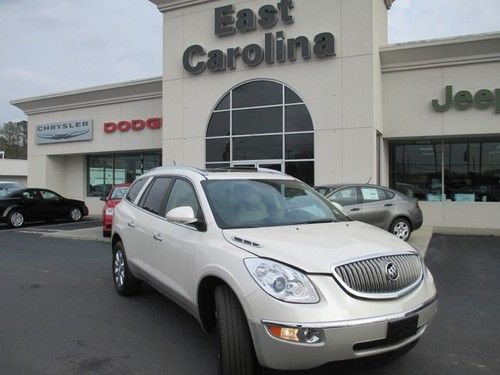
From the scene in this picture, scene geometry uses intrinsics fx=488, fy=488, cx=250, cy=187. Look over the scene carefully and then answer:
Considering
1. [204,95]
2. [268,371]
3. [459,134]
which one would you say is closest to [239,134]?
[204,95]

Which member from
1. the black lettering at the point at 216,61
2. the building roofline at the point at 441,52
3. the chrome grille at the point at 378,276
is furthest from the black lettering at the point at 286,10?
the chrome grille at the point at 378,276

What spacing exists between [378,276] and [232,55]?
14236 mm

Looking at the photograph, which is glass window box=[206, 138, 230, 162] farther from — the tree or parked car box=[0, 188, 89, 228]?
the tree

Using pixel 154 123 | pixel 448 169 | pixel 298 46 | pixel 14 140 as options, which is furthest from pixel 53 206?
pixel 14 140

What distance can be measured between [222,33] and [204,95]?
2.22 metres

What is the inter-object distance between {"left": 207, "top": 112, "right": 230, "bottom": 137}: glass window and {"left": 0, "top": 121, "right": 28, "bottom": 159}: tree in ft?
230

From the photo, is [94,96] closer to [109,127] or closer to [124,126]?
[109,127]

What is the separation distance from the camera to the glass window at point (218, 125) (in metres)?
17.2

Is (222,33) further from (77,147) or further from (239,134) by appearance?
(77,147)

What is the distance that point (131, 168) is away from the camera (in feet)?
76.0

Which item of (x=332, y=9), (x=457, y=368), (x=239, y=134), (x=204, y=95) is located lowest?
(x=457, y=368)

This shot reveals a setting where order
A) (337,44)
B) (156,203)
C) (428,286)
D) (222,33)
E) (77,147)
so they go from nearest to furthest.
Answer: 1. (428,286)
2. (156,203)
3. (337,44)
4. (222,33)
5. (77,147)

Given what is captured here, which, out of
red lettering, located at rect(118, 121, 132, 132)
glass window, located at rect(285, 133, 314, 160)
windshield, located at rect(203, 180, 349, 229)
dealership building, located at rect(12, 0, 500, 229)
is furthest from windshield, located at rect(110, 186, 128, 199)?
windshield, located at rect(203, 180, 349, 229)

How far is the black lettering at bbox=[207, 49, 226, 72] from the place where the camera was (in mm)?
16906
